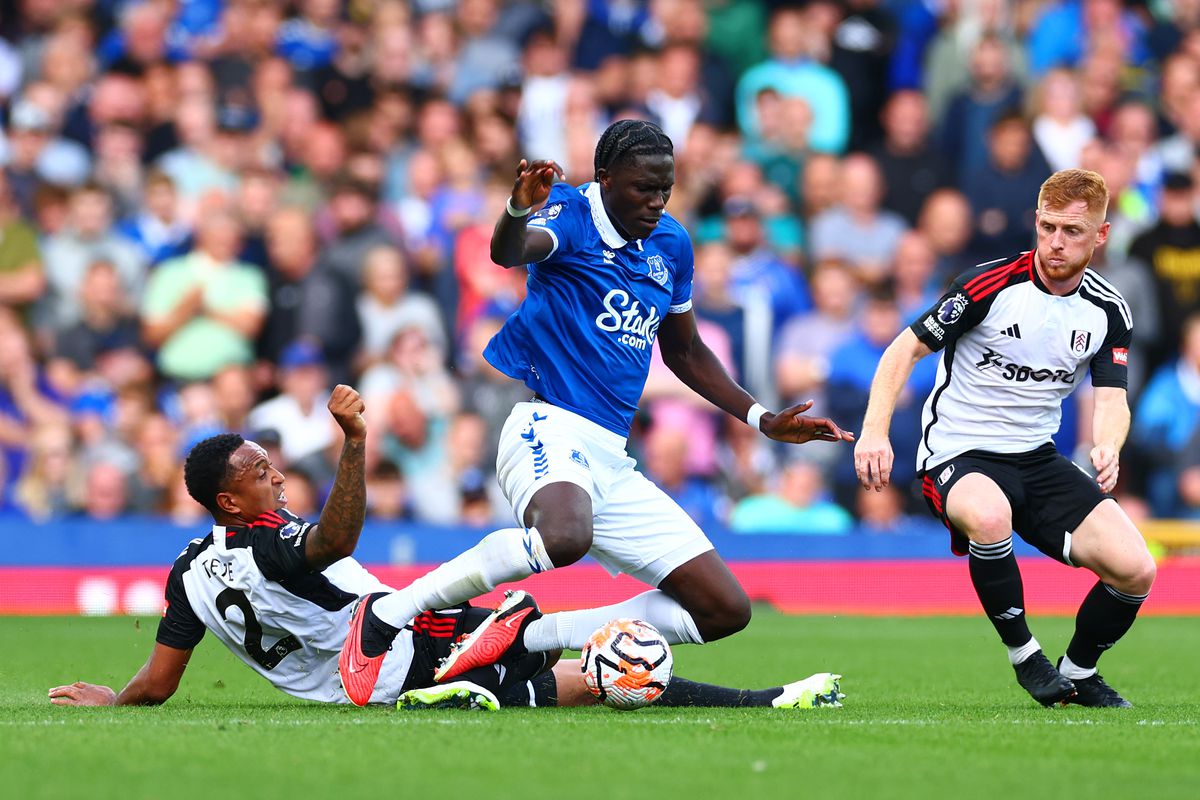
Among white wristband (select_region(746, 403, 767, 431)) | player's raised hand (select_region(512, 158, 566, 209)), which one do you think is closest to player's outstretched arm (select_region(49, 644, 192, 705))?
player's raised hand (select_region(512, 158, 566, 209))

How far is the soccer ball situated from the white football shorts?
1.34ft

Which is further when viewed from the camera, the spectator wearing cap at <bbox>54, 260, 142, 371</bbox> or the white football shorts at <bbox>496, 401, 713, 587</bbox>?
the spectator wearing cap at <bbox>54, 260, 142, 371</bbox>

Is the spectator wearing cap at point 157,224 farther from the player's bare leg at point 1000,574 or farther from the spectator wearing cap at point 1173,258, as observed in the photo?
the player's bare leg at point 1000,574

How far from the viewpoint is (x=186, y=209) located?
15977 mm

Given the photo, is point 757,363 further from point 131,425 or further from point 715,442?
point 131,425

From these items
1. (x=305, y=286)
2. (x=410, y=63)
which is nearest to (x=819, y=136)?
(x=410, y=63)

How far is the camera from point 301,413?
14.4 meters

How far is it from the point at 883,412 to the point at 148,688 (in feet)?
10.9

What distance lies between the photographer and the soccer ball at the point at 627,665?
7.20 meters

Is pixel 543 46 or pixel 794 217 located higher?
pixel 543 46

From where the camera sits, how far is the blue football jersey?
763cm

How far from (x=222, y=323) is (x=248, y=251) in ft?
2.46

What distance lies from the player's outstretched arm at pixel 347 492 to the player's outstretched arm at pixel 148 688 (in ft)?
2.88

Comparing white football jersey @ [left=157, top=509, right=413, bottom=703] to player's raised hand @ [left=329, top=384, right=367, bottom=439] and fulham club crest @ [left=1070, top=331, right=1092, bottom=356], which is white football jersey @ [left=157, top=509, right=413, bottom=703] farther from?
fulham club crest @ [left=1070, top=331, right=1092, bottom=356]
